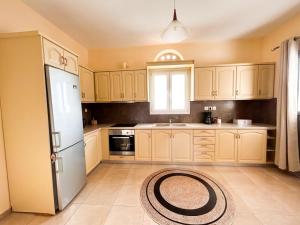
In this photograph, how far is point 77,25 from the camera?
2627 millimetres

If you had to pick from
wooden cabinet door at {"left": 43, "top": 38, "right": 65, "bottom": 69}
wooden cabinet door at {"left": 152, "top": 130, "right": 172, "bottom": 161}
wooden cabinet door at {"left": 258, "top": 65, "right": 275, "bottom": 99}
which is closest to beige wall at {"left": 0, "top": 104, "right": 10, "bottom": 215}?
wooden cabinet door at {"left": 43, "top": 38, "right": 65, "bottom": 69}

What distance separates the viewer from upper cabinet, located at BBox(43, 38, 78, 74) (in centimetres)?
170

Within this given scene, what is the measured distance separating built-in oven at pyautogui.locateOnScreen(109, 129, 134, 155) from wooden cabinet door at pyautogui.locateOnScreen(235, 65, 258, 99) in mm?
2471

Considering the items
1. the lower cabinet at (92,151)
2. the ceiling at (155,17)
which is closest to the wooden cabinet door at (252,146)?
the ceiling at (155,17)

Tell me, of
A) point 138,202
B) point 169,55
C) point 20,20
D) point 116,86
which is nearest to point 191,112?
point 169,55

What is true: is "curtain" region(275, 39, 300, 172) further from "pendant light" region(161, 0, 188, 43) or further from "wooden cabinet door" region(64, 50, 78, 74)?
"wooden cabinet door" region(64, 50, 78, 74)

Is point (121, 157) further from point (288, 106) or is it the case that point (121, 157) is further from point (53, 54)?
point (288, 106)

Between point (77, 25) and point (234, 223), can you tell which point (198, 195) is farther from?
point (77, 25)

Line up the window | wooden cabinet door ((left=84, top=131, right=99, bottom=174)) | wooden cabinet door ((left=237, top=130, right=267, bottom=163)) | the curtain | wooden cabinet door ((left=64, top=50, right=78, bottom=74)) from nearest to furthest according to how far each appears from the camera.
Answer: wooden cabinet door ((left=64, top=50, right=78, bottom=74))
the curtain
wooden cabinet door ((left=84, top=131, right=99, bottom=174))
wooden cabinet door ((left=237, top=130, right=267, bottom=163))
the window

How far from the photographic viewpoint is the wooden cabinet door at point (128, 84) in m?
3.45

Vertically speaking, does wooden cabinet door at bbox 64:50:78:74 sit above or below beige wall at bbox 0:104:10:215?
above

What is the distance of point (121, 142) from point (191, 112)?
1795 mm

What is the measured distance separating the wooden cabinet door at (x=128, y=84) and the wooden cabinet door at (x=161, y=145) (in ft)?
3.27

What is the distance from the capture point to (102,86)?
353 cm
